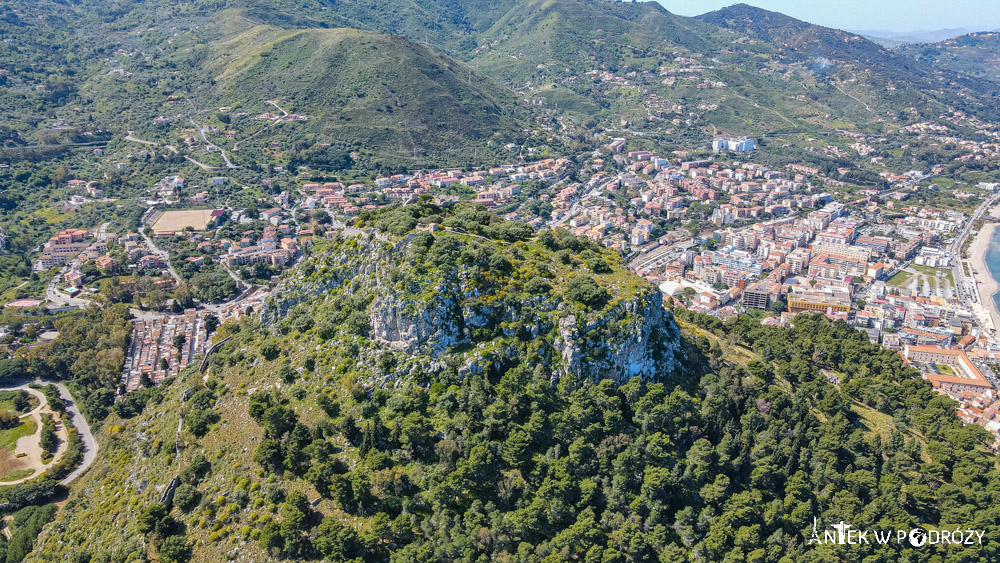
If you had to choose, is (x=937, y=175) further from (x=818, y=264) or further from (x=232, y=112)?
(x=232, y=112)

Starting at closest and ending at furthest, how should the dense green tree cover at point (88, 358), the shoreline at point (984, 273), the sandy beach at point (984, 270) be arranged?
the dense green tree cover at point (88, 358) → the shoreline at point (984, 273) → the sandy beach at point (984, 270)

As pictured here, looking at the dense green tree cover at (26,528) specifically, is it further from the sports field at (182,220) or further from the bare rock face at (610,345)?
the sports field at (182,220)

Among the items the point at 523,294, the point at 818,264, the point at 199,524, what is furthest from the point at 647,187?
the point at 199,524

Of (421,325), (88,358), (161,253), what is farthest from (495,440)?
(161,253)

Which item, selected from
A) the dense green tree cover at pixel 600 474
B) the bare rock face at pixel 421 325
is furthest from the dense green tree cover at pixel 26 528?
the bare rock face at pixel 421 325

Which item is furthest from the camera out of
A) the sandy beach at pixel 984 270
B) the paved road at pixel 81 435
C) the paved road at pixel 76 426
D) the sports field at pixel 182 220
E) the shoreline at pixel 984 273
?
the sports field at pixel 182 220

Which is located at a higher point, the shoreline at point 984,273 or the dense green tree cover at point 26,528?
the shoreline at point 984,273

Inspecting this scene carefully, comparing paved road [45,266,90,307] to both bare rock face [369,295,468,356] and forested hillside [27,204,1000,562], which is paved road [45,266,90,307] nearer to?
forested hillside [27,204,1000,562]
